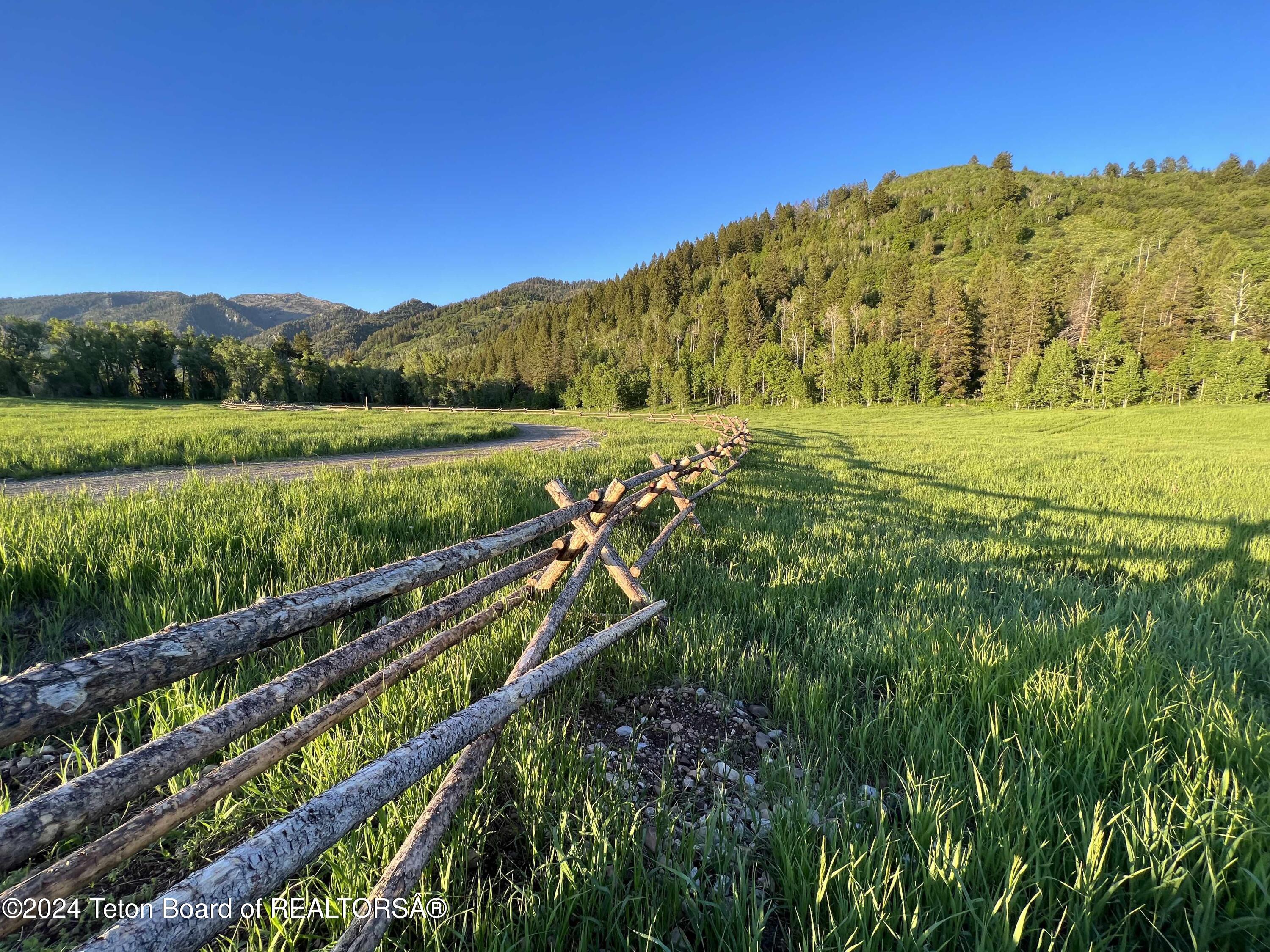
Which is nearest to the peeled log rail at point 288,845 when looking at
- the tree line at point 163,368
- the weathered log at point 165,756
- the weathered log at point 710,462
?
the weathered log at point 165,756

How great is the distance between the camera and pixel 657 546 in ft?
14.4

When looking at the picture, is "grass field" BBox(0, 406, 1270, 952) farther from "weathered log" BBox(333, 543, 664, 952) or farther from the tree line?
the tree line

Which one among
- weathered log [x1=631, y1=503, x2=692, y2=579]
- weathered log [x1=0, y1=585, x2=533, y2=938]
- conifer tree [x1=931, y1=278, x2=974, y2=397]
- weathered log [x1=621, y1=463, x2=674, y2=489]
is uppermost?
conifer tree [x1=931, y1=278, x2=974, y2=397]

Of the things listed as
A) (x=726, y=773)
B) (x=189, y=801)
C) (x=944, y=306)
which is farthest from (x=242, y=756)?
(x=944, y=306)

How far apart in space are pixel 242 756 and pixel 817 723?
2385mm

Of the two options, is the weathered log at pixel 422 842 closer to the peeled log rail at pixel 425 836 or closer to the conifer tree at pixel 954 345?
the peeled log rail at pixel 425 836

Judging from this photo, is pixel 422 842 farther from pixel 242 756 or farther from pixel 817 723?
pixel 817 723

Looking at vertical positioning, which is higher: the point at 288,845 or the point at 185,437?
the point at 185,437

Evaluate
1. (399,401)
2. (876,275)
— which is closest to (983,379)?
(876,275)

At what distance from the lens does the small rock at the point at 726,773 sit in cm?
202

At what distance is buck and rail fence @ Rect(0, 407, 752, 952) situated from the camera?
2.81 feet

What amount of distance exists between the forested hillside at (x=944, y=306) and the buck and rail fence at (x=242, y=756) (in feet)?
189

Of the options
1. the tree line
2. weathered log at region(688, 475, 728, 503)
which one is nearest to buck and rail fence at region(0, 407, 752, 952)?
weathered log at region(688, 475, 728, 503)

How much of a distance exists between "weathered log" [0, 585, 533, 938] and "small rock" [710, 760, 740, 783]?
1.45m
